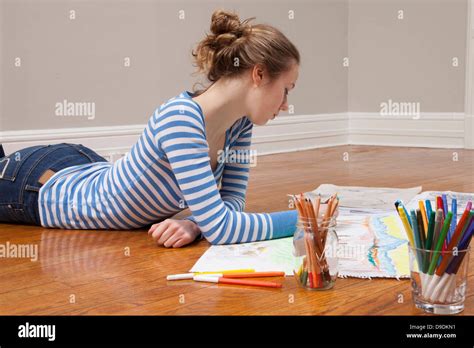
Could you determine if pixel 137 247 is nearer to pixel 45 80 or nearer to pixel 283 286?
pixel 283 286

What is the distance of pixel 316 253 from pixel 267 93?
465 mm

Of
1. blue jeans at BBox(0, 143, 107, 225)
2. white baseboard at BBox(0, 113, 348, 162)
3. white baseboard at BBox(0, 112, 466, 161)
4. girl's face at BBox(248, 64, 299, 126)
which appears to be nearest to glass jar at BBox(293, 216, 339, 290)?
girl's face at BBox(248, 64, 299, 126)

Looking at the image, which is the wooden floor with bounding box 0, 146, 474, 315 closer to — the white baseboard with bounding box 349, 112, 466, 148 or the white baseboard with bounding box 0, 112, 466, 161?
the white baseboard with bounding box 0, 112, 466, 161

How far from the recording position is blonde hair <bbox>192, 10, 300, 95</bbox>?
4.45ft

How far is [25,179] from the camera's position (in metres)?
1.57

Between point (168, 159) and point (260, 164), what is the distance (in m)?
1.60

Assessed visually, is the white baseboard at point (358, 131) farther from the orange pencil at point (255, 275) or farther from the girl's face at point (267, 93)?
the orange pencil at point (255, 275)

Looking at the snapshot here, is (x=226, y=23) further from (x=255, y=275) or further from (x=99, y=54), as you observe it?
(x=99, y=54)

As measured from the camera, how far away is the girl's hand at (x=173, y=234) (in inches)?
53.8

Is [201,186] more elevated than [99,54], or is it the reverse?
[99,54]

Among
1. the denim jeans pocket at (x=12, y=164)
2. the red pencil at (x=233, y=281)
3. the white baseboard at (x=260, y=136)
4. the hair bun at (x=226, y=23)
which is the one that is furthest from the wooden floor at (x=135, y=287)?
the white baseboard at (x=260, y=136)

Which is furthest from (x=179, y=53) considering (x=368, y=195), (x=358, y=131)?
(x=358, y=131)

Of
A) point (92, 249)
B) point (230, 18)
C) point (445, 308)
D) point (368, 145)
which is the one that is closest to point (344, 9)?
point (368, 145)

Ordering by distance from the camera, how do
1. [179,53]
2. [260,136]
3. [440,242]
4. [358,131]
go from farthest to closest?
[358,131]
[260,136]
[179,53]
[440,242]
